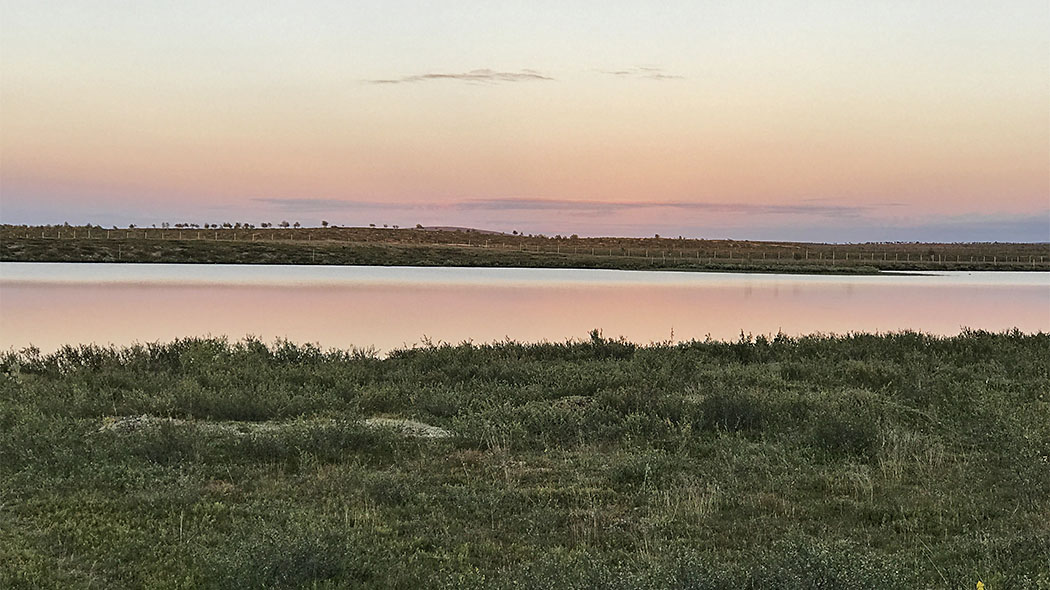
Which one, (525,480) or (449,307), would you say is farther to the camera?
(449,307)

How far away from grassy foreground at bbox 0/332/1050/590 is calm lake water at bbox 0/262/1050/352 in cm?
1239

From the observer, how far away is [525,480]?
9.48 meters

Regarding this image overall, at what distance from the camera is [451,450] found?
428 inches

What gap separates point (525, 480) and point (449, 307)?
30.8m

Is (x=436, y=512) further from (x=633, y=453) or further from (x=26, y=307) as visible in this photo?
(x=26, y=307)

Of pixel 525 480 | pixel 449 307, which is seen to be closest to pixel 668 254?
pixel 449 307

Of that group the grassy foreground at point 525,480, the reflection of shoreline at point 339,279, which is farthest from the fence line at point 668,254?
the grassy foreground at point 525,480

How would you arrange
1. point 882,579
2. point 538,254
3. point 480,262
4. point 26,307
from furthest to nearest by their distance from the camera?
point 538,254 < point 480,262 < point 26,307 < point 882,579

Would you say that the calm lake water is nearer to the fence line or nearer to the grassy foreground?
the grassy foreground

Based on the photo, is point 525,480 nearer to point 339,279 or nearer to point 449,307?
point 449,307

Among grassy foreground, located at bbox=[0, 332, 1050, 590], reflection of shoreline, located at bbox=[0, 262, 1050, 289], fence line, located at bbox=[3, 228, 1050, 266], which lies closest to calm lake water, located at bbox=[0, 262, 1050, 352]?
reflection of shoreline, located at bbox=[0, 262, 1050, 289]

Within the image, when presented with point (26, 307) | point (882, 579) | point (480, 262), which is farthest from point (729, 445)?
point (480, 262)

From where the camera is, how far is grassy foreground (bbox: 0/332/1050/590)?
21.1 ft

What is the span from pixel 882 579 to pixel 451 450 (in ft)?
20.8
